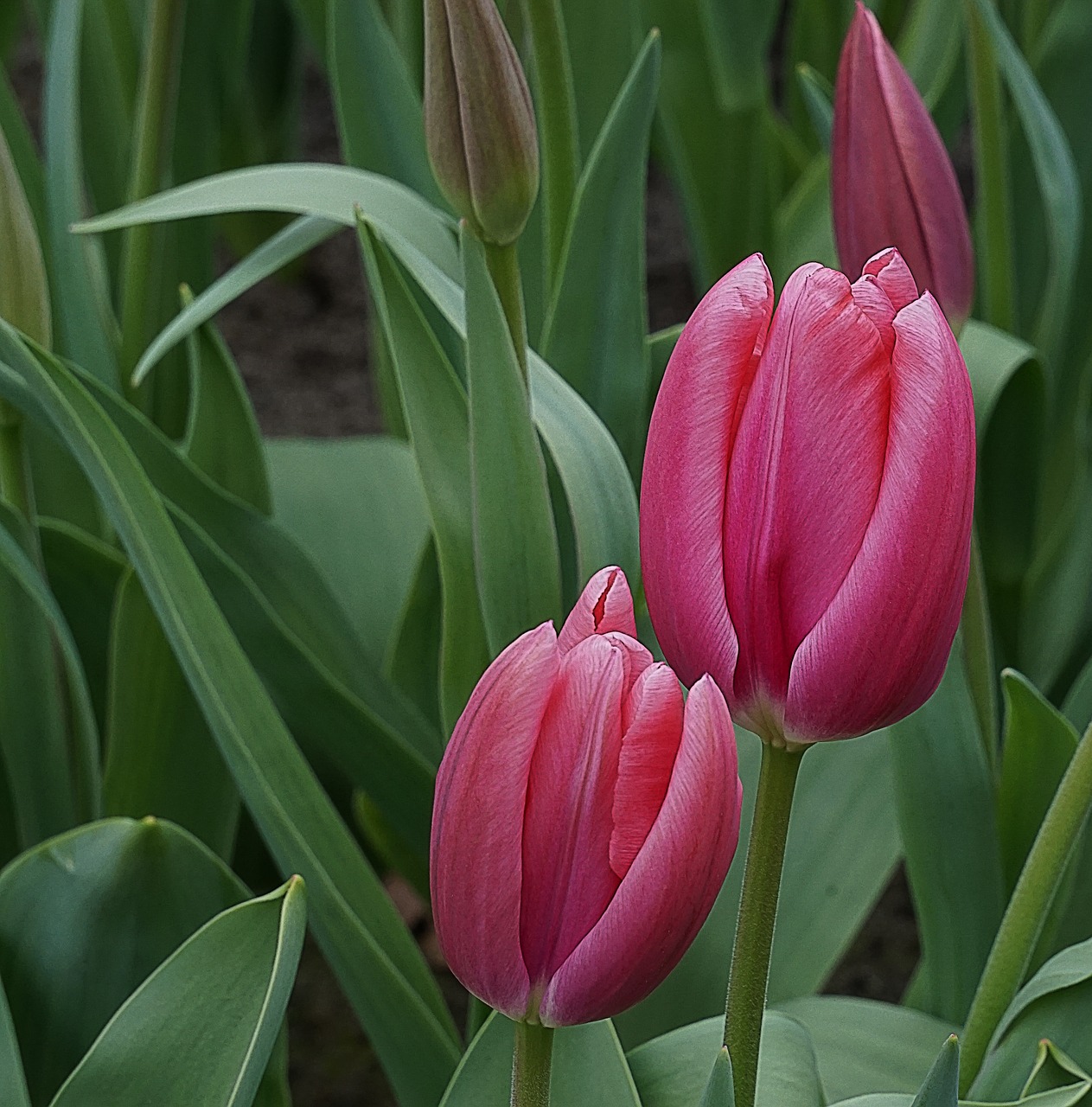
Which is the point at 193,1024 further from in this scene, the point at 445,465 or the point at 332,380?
the point at 332,380

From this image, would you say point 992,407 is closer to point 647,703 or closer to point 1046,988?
point 1046,988

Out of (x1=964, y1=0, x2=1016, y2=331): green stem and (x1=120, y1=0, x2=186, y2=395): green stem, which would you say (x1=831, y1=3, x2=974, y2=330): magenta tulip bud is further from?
(x1=120, y1=0, x2=186, y2=395): green stem

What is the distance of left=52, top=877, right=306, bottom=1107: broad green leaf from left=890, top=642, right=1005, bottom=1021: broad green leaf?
0.26 m

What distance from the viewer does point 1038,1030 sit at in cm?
49

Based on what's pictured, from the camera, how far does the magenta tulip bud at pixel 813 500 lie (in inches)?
12.3

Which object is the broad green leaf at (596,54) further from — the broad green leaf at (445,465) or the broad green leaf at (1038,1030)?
the broad green leaf at (1038,1030)

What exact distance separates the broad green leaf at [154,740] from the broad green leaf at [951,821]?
0.31m

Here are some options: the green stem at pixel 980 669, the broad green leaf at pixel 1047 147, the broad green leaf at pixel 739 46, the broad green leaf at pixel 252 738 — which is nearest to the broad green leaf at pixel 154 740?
the broad green leaf at pixel 252 738

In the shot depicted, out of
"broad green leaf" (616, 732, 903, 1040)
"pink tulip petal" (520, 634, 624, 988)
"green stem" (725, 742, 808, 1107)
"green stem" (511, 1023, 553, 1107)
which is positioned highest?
"pink tulip petal" (520, 634, 624, 988)

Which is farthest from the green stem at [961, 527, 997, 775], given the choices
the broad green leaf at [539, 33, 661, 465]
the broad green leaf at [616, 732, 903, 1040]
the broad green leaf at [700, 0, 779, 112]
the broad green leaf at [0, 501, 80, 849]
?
the broad green leaf at [700, 0, 779, 112]

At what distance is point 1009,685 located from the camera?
1.84ft

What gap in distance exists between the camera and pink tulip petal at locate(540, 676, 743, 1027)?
0.29 metres

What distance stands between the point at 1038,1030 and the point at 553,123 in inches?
16.3

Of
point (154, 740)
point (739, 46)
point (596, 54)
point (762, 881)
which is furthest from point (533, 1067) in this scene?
point (739, 46)
